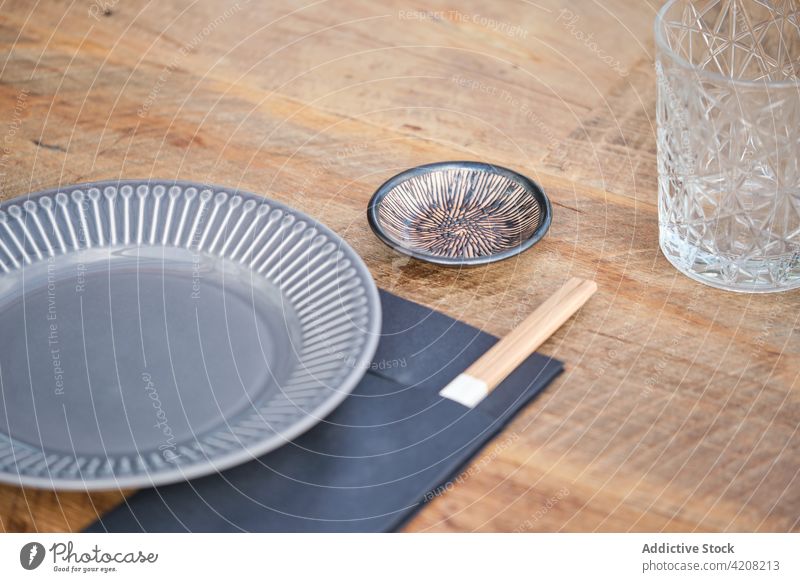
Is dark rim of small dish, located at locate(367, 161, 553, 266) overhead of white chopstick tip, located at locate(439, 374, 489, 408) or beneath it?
overhead

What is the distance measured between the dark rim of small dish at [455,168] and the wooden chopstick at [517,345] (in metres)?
0.04

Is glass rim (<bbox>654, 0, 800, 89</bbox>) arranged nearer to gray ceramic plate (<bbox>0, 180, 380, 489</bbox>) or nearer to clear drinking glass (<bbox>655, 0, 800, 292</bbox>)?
clear drinking glass (<bbox>655, 0, 800, 292</bbox>)

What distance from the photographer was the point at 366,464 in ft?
1.46

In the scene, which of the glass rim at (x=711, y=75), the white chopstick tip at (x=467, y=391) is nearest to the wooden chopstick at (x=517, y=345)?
the white chopstick tip at (x=467, y=391)

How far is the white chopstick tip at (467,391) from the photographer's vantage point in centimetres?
47

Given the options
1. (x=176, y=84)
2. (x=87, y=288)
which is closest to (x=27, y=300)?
(x=87, y=288)

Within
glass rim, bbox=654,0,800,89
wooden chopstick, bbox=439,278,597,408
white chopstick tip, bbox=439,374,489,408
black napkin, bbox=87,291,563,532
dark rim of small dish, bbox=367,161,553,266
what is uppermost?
glass rim, bbox=654,0,800,89

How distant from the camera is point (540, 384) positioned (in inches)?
19.2

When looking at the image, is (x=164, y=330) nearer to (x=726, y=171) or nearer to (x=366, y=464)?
(x=366, y=464)

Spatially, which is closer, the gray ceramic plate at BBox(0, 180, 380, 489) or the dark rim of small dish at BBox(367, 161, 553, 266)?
the gray ceramic plate at BBox(0, 180, 380, 489)

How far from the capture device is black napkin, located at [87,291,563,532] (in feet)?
1.38

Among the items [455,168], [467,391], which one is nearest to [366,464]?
[467,391]

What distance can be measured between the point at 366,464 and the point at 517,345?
4.4 inches

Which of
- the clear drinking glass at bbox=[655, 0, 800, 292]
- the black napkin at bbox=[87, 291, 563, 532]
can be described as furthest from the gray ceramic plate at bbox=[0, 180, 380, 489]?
the clear drinking glass at bbox=[655, 0, 800, 292]
